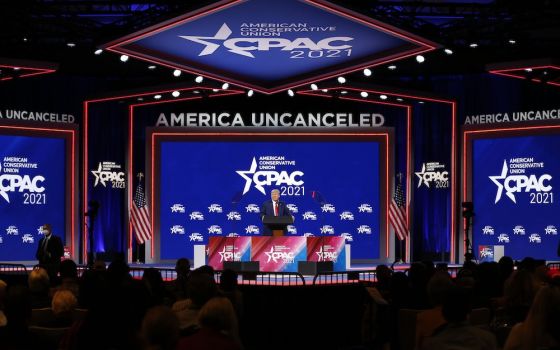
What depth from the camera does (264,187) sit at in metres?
20.2

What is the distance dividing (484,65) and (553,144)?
94.3 inches

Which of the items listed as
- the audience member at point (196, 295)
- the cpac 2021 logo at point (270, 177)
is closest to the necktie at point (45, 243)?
the cpac 2021 logo at point (270, 177)

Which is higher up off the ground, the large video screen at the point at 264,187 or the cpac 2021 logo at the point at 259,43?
the cpac 2021 logo at the point at 259,43

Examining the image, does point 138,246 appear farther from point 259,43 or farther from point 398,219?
point 259,43

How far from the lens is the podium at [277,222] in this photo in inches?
617

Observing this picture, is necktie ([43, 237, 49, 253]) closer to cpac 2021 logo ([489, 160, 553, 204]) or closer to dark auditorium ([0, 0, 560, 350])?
dark auditorium ([0, 0, 560, 350])

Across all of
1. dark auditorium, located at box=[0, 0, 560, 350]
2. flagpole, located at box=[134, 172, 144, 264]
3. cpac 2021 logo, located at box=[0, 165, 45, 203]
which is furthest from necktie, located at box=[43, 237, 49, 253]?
flagpole, located at box=[134, 172, 144, 264]

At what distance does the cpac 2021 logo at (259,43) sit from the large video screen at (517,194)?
19.5ft

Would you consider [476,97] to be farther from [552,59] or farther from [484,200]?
[552,59]

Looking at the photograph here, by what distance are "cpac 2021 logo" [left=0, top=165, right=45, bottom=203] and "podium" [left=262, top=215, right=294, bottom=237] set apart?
245 inches

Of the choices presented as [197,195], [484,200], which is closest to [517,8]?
[484,200]

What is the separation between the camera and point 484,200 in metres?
19.8

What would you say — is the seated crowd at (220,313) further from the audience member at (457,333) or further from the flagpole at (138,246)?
the flagpole at (138,246)

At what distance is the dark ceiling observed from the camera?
1662 centimetres
